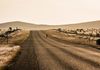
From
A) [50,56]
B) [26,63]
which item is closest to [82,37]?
[50,56]

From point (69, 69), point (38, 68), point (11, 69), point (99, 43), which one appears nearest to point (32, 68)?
point (38, 68)

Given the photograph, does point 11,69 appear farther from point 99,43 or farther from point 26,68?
point 99,43

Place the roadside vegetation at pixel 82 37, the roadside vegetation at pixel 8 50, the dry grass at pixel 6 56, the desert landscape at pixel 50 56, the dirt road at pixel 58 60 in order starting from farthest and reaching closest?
the roadside vegetation at pixel 82 37 < the roadside vegetation at pixel 8 50 < the dry grass at pixel 6 56 < the desert landscape at pixel 50 56 < the dirt road at pixel 58 60

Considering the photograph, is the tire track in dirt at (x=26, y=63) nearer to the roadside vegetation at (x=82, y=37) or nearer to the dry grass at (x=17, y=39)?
the roadside vegetation at (x=82, y=37)

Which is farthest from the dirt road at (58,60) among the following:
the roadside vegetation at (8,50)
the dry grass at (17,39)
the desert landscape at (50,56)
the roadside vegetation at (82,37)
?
the dry grass at (17,39)

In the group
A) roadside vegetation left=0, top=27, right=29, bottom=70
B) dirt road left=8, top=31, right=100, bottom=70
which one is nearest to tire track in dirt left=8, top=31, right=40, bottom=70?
dirt road left=8, top=31, right=100, bottom=70

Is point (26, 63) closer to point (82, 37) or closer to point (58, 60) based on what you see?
point (58, 60)

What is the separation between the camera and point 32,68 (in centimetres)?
1536

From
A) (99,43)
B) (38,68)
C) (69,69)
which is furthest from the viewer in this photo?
(99,43)

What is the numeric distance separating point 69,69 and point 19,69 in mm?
3544

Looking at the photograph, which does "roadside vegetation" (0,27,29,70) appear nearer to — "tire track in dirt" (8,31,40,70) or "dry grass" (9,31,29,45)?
"dry grass" (9,31,29,45)

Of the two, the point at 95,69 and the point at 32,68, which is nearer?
the point at 95,69

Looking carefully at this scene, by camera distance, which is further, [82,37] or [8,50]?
[82,37]

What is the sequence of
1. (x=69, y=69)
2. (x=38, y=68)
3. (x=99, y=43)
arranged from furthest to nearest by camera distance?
1. (x=99, y=43)
2. (x=38, y=68)
3. (x=69, y=69)
